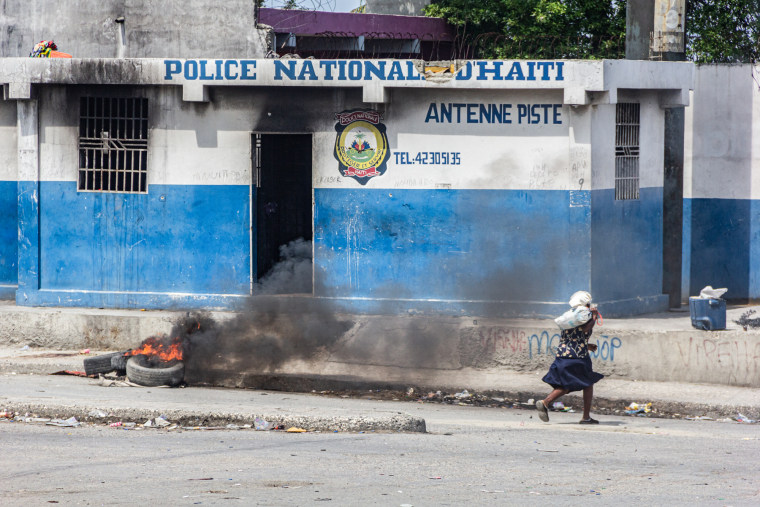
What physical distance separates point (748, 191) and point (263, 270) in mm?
6821

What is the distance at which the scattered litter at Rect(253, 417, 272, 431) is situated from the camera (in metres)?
9.30

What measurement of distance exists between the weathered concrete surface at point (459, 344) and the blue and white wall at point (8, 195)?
1172mm

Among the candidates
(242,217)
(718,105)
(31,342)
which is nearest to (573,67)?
(718,105)

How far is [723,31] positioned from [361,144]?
11.2 metres

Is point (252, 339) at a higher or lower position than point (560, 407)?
higher

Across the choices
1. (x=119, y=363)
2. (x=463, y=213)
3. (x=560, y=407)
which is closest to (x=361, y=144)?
(x=463, y=213)

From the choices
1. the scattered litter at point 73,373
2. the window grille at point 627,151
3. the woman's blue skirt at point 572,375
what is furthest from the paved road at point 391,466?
the window grille at point 627,151

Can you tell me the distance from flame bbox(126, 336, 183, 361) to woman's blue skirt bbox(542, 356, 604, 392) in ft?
14.7

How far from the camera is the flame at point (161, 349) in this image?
11828 millimetres

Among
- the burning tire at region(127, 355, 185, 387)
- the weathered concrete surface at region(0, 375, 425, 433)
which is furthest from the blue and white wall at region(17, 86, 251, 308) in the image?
the weathered concrete surface at region(0, 375, 425, 433)

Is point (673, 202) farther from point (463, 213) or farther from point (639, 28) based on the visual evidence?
point (463, 213)

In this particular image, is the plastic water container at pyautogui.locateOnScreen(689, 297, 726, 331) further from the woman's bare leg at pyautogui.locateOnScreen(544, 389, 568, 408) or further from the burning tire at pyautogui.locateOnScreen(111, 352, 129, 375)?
the burning tire at pyautogui.locateOnScreen(111, 352, 129, 375)

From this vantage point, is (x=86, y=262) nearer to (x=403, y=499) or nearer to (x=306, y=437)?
(x=306, y=437)

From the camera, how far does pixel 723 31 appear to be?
68.3 ft
